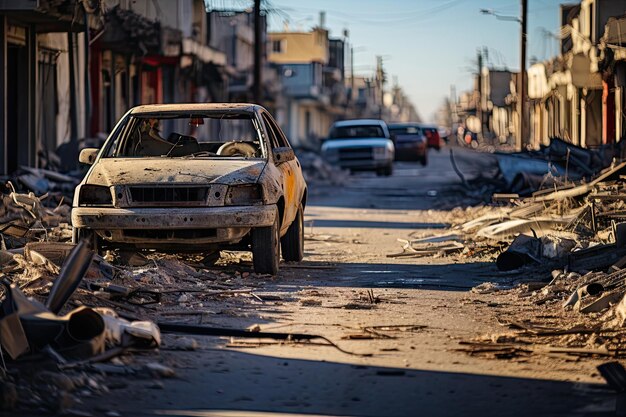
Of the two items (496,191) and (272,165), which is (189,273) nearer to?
(272,165)

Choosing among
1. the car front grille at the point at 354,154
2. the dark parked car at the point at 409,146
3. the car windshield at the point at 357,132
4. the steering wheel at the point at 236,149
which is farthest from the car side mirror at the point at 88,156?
the dark parked car at the point at 409,146

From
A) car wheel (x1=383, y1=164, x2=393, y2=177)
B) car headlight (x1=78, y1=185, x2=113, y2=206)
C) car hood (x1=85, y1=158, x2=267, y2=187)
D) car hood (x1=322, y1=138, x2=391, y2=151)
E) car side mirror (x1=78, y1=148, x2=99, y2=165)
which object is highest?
car side mirror (x1=78, y1=148, x2=99, y2=165)

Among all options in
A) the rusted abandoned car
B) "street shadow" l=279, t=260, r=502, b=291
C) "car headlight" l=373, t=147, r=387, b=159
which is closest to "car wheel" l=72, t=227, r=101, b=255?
the rusted abandoned car

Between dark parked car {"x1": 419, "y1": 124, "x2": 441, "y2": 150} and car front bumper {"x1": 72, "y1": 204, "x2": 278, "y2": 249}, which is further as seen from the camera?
dark parked car {"x1": 419, "y1": 124, "x2": 441, "y2": 150}

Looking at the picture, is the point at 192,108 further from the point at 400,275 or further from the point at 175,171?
the point at 400,275

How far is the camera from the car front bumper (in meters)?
11.7

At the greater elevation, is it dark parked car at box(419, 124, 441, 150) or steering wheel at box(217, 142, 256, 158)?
Result: steering wheel at box(217, 142, 256, 158)

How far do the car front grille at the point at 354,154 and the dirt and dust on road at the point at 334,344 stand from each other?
27.0m

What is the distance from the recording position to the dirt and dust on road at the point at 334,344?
663 cm

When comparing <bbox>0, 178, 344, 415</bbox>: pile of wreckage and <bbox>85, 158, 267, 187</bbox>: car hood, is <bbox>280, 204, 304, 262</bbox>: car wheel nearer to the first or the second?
<bbox>0, 178, 344, 415</bbox>: pile of wreckage

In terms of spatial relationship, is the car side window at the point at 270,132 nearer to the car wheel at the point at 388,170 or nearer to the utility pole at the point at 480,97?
the car wheel at the point at 388,170

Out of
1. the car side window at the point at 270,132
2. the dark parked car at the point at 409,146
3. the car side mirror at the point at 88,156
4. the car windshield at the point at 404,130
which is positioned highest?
the car side window at the point at 270,132

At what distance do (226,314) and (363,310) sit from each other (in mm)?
1138

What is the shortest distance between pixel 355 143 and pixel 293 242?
2846 centimetres
